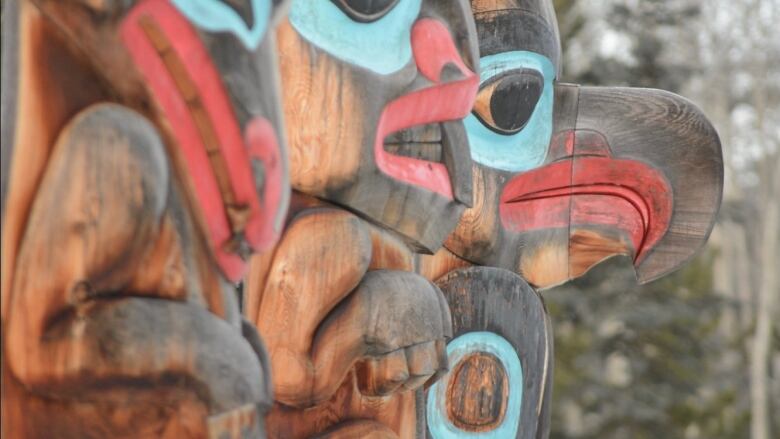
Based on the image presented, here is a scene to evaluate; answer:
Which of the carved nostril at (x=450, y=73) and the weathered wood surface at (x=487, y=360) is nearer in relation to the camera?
the carved nostril at (x=450, y=73)

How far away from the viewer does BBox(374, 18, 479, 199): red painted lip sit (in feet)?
7.91

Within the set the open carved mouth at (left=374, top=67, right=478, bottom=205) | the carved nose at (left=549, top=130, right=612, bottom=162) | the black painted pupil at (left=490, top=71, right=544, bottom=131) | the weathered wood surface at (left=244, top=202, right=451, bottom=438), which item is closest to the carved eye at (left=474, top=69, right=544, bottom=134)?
the black painted pupil at (left=490, top=71, right=544, bottom=131)

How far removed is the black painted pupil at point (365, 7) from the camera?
238 cm

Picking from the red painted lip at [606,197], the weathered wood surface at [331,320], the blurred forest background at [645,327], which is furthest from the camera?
the blurred forest background at [645,327]

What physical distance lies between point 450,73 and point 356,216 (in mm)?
316

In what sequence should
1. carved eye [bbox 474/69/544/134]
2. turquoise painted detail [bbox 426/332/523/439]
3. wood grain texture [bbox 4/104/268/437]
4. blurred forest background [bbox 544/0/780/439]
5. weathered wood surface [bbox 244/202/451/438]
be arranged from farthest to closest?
blurred forest background [bbox 544/0/780/439] < carved eye [bbox 474/69/544/134] < turquoise painted detail [bbox 426/332/523/439] < weathered wood surface [bbox 244/202/451/438] < wood grain texture [bbox 4/104/268/437]

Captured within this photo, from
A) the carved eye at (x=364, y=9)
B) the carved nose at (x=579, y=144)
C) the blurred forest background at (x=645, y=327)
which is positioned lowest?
the blurred forest background at (x=645, y=327)

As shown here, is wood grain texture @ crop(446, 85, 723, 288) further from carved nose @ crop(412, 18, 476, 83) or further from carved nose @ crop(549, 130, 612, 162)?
carved nose @ crop(412, 18, 476, 83)

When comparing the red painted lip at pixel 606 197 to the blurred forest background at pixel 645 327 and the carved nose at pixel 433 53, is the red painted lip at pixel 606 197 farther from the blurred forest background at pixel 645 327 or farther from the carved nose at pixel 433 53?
the blurred forest background at pixel 645 327

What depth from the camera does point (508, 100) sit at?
310 centimetres

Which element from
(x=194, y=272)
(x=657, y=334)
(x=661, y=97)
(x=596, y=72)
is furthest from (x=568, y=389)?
(x=194, y=272)

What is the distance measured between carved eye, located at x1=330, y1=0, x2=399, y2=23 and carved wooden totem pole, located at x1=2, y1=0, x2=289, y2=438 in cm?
87

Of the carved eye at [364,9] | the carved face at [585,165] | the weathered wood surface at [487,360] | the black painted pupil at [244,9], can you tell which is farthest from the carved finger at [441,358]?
the black painted pupil at [244,9]

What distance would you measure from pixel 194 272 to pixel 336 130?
851 mm
